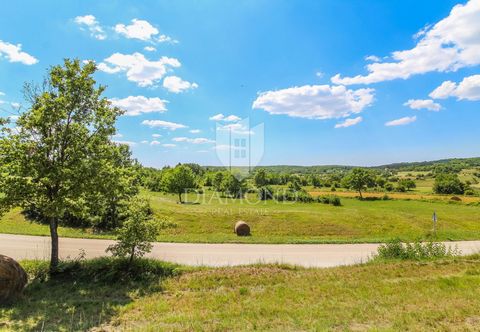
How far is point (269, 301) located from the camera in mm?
8562

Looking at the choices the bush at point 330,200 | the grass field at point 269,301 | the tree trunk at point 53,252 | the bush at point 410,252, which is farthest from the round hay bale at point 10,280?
the bush at point 330,200

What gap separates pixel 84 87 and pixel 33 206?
17.4 feet

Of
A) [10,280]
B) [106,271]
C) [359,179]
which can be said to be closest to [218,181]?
[359,179]

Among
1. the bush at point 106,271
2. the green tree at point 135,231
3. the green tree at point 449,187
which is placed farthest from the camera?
the green tree at point 449,187

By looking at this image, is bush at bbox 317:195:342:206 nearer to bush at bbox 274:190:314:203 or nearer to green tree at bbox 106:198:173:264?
bush at bbox 274:190:314:203

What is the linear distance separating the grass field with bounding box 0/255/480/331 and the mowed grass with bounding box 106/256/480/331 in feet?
0.08

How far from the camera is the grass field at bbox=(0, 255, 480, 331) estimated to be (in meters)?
6.85

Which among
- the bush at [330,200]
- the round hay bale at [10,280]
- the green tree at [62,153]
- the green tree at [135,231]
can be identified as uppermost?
the green tree at [62,153]

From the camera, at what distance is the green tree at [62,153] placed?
10758 mm

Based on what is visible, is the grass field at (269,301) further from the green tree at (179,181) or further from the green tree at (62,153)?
the green tree at (179,181)

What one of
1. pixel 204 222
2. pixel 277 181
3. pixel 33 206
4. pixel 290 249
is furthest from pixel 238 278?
pixel 277 181

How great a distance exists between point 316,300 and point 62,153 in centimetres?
1098

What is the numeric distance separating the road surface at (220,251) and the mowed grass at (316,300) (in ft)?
8.13

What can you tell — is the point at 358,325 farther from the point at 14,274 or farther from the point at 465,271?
the point at 14,274
